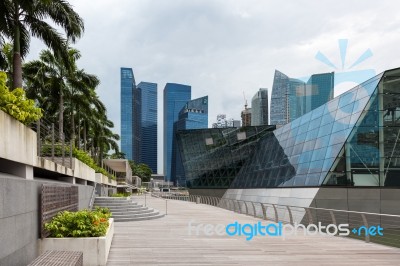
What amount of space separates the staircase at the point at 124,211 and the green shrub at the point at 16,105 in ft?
41.1

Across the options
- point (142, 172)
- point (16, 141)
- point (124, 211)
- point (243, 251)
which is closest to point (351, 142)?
point (124, 211)

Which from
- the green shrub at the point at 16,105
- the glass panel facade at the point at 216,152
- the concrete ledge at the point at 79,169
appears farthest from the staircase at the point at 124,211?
the glass panel facade at the point at 216,152

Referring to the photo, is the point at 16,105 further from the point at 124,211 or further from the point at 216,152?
the point at 216,152

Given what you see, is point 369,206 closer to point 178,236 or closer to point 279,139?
point 279,139

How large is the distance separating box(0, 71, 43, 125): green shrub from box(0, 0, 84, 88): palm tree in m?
7.11

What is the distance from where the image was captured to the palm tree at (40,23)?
1557cm

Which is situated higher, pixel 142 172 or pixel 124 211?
pixel 124 211

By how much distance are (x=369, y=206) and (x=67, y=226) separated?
2310 cm

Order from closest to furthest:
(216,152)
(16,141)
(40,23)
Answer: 1. (16,141)
2. (40,23)
3. (216,152)

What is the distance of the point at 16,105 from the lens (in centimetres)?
879

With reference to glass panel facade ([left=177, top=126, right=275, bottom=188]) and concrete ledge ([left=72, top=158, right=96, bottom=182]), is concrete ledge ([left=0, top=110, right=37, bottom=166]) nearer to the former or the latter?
concrete ledge ([left=72, top=158, right=96, bottom=182])

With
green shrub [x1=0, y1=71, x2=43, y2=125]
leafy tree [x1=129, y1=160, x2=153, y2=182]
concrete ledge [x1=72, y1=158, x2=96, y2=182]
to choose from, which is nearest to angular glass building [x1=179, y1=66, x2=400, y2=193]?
concrete ledge [x1=72, y1=158, x2=96, y2=182]

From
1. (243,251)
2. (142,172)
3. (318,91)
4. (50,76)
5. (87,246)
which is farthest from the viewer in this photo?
(142,172)

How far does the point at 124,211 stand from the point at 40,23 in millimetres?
10654
